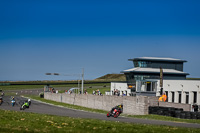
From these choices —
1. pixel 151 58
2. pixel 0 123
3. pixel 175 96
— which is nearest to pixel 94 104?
pixel 175 96

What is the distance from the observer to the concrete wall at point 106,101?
40.3 meters

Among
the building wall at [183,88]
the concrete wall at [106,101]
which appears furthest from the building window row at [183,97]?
the concrete wall at [106,101]

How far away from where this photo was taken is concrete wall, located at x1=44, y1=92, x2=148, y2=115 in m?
40.3

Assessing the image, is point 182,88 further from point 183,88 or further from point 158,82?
point 158,82

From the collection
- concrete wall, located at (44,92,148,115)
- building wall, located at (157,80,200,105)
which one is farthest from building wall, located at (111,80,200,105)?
concrete wall, located at (44,92,148,115)

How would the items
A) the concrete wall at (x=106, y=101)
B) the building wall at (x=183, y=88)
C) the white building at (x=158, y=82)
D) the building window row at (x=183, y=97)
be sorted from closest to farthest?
the concrete wall at (x=106, y=101)
the building wall at (x=183, y=88)
the building window row at (x=183, y=97)
the white building at (x=158, y=82)

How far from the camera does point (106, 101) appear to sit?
54.8 metres

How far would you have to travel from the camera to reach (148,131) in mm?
18094

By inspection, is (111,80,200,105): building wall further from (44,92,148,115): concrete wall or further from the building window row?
(44,92,148,115): concrete wall

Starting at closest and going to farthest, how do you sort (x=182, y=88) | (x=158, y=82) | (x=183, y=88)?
1. (x=183, y=88)
2. (x=182, y=88)
3. (x=158, y=82)

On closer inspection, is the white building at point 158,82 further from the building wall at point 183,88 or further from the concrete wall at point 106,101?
the concrete wall at point 106,101

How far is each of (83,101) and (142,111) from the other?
2603 centimetres

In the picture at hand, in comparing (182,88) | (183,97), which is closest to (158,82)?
(182,88)

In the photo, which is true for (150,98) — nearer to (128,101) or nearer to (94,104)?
(128,101)
